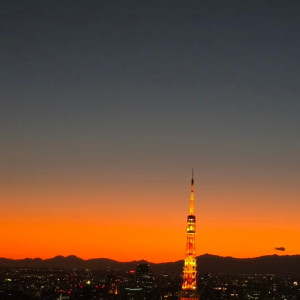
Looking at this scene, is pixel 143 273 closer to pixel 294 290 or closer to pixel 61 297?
pixel 294 290

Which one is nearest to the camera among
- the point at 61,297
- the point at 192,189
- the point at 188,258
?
the point at 188,258

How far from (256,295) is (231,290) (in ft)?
49.2

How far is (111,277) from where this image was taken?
171m

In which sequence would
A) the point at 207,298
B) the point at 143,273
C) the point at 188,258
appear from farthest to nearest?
the point at 143,273 → the point at 207,298 → the point at 188,258

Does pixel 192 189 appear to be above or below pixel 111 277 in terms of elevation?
above

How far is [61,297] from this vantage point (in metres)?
114

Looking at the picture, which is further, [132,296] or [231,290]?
[231,290]

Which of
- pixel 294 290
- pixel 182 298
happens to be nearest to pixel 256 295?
pixel 294 290

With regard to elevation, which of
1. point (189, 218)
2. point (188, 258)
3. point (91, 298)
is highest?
point (189, 218)

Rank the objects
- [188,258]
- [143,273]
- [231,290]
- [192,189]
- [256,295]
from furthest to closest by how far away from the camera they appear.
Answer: [143,273]
[231,290]
[256,295]
[192,189]
[188,258]

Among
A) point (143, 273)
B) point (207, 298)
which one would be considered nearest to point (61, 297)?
point (207, 298)

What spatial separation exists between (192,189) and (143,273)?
88.2 meters

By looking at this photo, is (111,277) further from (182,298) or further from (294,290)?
(182,298)

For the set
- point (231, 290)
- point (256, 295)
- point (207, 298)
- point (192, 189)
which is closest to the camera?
point (192, 189)
